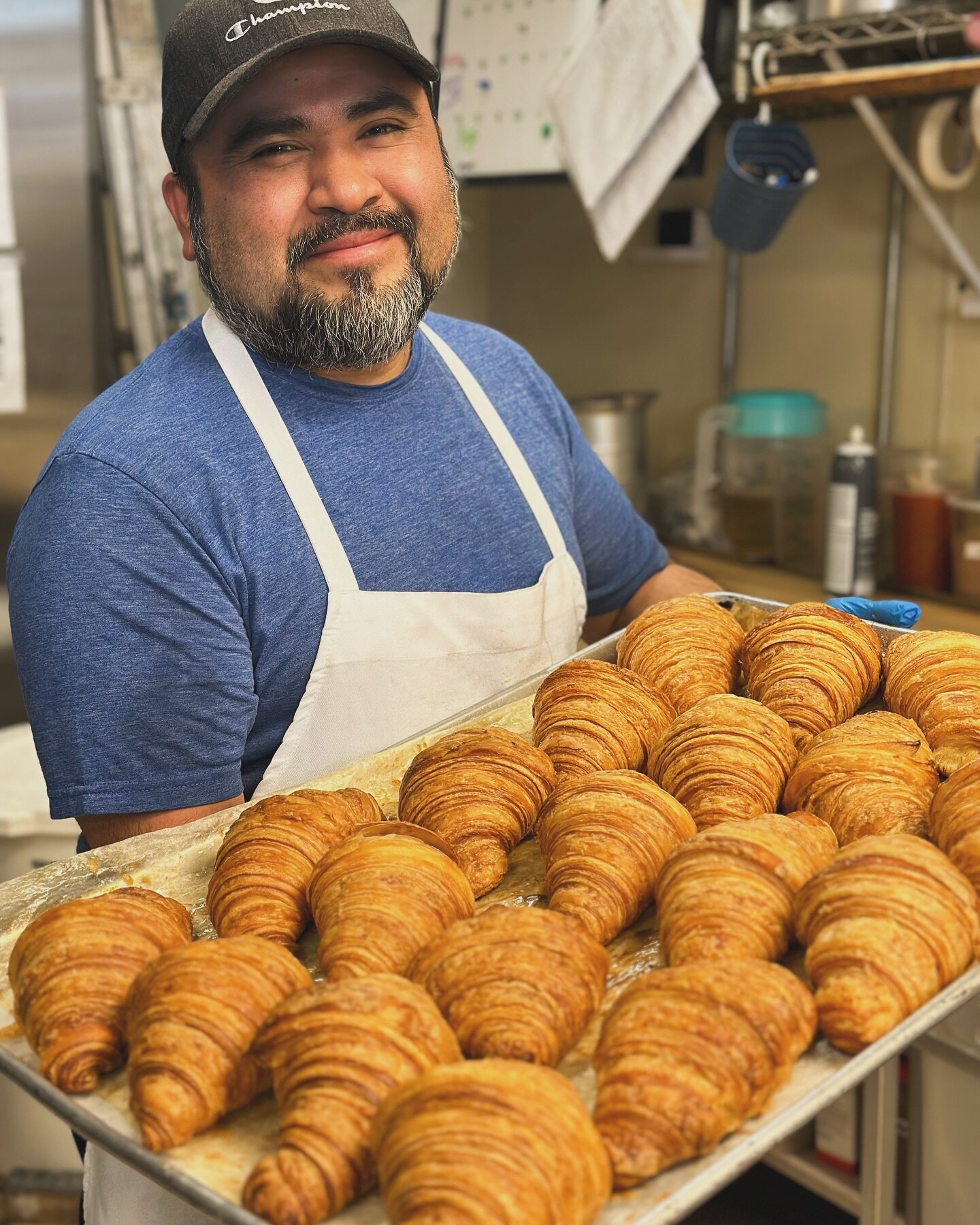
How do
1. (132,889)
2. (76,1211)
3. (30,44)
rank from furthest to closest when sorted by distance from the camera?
1. (30,44)
2. (76,1211)
3. (132,889)

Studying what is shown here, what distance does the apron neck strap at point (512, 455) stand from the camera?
195 cm

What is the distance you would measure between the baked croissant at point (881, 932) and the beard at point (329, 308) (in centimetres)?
109

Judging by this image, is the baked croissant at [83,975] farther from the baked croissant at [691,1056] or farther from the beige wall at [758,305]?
the beige wall at [758,305]

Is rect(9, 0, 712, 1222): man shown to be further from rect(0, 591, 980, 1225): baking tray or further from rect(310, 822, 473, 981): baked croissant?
rect(310, 822, 473, 981): baked croissant

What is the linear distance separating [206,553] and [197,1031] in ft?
2.98

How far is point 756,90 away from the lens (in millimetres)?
2867

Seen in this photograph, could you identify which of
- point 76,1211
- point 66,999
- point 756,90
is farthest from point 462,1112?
point 756,90

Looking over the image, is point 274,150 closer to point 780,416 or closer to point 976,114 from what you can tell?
point 976,114

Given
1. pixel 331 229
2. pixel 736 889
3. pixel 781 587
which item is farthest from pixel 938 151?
pixel 736 889

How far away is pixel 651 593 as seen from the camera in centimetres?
217

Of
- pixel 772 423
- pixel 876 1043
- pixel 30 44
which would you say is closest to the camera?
pixel 876 1043

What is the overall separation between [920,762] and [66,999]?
707mm

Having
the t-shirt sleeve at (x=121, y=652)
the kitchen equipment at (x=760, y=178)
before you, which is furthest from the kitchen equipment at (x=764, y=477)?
the t-shirt sleeve at (x=121, y=652)

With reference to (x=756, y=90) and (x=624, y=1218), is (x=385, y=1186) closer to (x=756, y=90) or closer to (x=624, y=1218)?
(x=624, y=1218)
